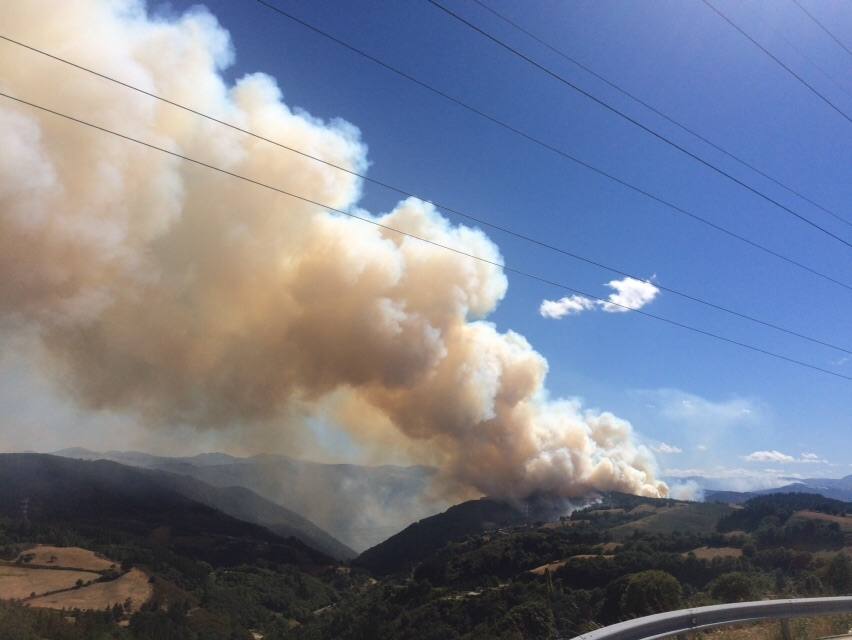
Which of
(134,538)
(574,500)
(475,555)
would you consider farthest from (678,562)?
(574,500)

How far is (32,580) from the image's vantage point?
236ft

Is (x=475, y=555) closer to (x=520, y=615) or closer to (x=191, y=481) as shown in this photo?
(x=520, y=615)

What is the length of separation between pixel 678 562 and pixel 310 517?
480 feet

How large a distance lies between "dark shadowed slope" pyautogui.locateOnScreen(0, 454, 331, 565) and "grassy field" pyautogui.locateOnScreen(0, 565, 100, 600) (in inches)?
1061

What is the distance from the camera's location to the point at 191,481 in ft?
630

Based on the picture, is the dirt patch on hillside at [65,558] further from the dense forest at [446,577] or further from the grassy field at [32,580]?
the dense forest at [446,577]

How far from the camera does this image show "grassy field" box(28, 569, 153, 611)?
213 ft

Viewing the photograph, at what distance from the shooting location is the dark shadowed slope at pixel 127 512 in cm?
11050

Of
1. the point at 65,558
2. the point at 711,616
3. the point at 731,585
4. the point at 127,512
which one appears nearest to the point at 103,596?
the point at 65,558

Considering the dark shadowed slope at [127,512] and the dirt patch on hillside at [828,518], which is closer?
the dirt patch on hillside at [828,518]

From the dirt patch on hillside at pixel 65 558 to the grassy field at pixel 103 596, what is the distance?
6.15 meters

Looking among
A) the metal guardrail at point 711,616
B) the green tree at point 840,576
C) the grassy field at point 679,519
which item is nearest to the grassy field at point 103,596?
the green tree at point 840,576

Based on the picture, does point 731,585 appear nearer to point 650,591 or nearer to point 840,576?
point 650,591

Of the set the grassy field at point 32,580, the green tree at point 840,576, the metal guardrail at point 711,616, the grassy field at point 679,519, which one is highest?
the grassy field at point 679,519
